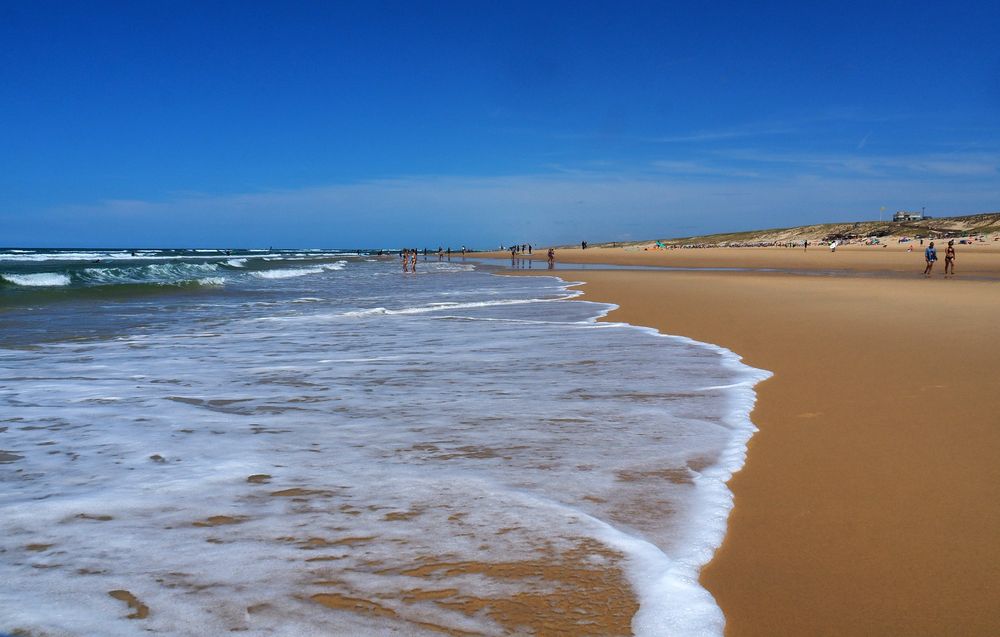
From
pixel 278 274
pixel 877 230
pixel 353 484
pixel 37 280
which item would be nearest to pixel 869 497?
pixel 353 484

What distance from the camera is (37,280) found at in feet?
96.6

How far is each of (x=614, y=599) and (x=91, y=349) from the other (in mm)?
9036

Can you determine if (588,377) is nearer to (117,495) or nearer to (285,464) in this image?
(285,464)

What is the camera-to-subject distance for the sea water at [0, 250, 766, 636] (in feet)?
8.16

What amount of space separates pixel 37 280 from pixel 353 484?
32.3 m

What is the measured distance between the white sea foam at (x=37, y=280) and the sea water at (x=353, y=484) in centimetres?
2425

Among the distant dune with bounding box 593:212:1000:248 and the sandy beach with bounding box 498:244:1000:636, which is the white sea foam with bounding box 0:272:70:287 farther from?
the distant dune with bounding box 593:212:1000:248

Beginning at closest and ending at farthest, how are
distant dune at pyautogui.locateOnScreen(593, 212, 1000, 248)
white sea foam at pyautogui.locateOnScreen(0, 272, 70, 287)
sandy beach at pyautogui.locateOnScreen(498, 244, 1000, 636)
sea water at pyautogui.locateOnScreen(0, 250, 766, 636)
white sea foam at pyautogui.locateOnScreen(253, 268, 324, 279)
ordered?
1. sandy beach at pyautogui.locateOnScreen(498, 244, 1000, 636)
2. sea water at pyautogui.locateOnScreen(0, 250, 766, 636)
3. white sea foam at pyautogui.locateOnScreen(0, 272, 70, 287)
4. white sea foam at pyautogui.locateOnScreen(253, 268, 324, 279)
5. distant dune at pyautogui.locateOnScreen(593, 212, 1000, 248)

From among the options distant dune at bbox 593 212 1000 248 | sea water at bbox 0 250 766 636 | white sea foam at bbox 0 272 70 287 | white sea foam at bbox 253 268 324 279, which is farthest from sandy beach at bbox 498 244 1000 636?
distant dune at bbox 593 212 1000 248

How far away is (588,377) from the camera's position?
22.0ft

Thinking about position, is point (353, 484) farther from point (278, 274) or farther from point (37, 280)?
point (278, 274)

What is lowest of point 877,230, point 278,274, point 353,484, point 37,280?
point 353,484

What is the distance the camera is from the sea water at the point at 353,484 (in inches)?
98.0

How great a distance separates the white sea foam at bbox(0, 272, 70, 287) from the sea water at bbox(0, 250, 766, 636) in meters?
24.3
